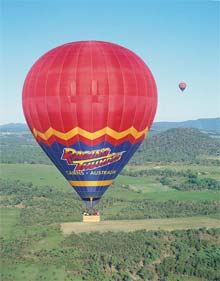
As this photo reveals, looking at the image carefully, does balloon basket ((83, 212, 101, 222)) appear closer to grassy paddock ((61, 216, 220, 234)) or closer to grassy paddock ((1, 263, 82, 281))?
grassy paddock ((1, 263, 82, 281))

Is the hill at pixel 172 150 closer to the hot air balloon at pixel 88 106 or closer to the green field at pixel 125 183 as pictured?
the green field at pixel 125 183

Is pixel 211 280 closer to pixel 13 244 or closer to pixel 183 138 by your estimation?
pixel 13 244

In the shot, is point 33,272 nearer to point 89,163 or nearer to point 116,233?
point 116,233

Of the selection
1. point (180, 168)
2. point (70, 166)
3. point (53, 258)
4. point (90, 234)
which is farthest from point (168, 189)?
point (70, 166)

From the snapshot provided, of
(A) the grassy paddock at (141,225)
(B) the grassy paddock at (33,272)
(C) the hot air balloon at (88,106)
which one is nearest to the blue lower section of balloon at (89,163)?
(C) the hot air balloon at (88,106)

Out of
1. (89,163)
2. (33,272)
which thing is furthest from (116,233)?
(89,163)

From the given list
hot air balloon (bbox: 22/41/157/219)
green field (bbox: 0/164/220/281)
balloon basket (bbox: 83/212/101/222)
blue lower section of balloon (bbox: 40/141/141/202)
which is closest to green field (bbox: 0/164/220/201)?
green field (bbox: 0/164/220/281)
